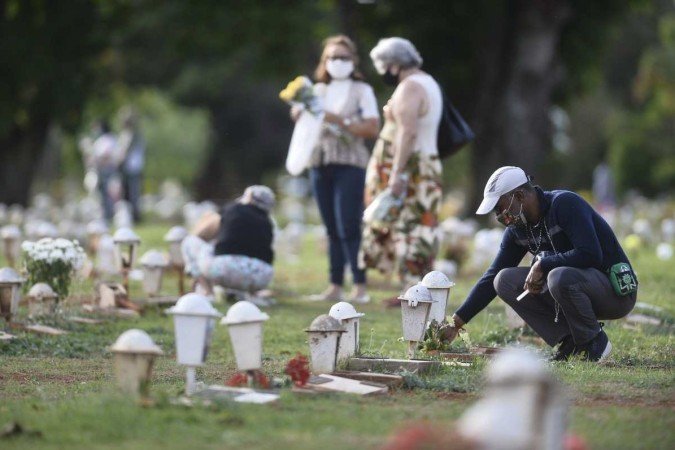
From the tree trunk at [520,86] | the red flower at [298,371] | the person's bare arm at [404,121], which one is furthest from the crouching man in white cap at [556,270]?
the tree trunk at [520,86]

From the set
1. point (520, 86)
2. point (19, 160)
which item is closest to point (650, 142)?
point (520, 86)

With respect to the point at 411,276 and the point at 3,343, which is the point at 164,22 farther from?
the point at 3,343

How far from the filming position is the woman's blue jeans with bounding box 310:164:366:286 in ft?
40.7

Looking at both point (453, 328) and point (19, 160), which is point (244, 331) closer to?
point (453, 328)

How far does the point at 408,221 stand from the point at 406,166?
0.58 m

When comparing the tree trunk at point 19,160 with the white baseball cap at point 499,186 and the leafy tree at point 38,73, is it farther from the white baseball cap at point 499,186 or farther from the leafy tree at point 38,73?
the white baseball cap at point 499,186

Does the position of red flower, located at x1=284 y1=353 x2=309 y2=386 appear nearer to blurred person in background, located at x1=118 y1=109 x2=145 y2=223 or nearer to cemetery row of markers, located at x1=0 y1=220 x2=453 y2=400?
cemetery row of markers, located at x1=0 y1=220 x2=453 y2=400

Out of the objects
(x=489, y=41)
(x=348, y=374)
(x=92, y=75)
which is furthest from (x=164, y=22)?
(x=348, y=374)

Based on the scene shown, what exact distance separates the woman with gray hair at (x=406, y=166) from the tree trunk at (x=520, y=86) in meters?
14.2

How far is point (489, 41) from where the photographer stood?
28.0 meters

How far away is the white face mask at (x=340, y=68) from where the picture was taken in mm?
12344

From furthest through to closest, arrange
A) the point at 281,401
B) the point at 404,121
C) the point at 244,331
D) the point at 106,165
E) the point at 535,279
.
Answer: the point at 106,165
the point at 404,121
the point at 535,279
the point at 244,331
the point at 281,401

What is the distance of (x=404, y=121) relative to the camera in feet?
38.4

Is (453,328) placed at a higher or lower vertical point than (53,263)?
lower
